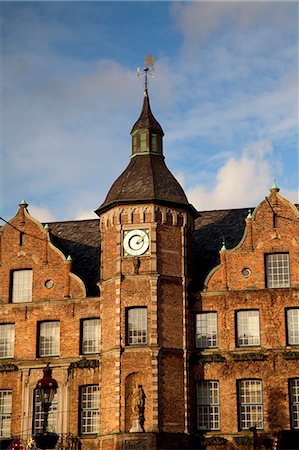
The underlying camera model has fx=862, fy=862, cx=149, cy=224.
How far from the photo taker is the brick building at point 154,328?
3916cm

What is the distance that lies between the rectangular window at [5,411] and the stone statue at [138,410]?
281 inches

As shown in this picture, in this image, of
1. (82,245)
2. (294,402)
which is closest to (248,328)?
(294,402)

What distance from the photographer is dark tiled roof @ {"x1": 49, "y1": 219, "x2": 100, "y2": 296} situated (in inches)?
1751

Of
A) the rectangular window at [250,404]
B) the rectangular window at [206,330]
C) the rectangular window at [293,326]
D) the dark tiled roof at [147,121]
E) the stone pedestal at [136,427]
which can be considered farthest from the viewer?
the dark tiled roof at [147,121]

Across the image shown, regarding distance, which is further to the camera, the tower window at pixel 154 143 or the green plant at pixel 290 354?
the tower window at pixel 154 143

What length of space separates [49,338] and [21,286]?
3.20 metres

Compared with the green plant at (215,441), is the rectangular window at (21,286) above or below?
above

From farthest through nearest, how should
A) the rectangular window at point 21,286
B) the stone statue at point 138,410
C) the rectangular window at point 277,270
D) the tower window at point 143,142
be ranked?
the tower window at point 143,142
the rectangular window at point 21,286
the rectangular window at point 277,270
the stone statue at point 138,410

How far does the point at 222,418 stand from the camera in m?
39.7

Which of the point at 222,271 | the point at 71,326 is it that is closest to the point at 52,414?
the point at 71,326

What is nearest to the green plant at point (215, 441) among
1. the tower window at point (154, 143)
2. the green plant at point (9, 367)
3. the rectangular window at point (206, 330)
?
the rectangular window at point (206, 330)

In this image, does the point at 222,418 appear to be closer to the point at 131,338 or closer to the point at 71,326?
the point at 131,338

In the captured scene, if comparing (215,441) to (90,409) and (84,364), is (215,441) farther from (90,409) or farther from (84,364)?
(84,364)

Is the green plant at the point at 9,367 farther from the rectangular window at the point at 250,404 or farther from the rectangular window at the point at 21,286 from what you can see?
the rectangular window at the point at 250,404
